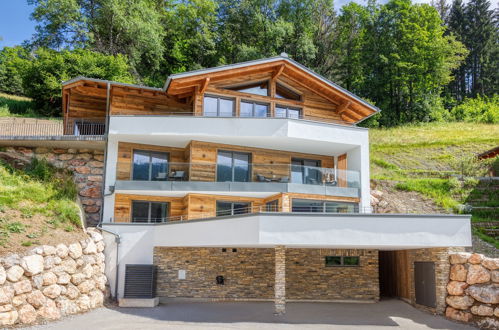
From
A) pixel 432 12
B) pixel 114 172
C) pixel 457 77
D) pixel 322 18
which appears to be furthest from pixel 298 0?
pixel 114 172

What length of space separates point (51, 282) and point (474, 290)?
494 inches

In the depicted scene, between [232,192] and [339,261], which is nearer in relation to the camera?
[232,192]

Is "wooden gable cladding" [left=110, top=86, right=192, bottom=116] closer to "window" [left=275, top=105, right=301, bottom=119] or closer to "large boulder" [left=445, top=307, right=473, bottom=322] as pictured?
"window" [left=275, top=105, right=301, bottom=119]

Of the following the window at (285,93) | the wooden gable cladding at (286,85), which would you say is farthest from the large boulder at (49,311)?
the window at (285,93)

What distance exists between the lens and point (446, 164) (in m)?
31.8

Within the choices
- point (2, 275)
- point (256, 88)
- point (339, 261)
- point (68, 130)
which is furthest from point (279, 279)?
point (68, 130)

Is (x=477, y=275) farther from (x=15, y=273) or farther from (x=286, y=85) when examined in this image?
(x=15, y=273)

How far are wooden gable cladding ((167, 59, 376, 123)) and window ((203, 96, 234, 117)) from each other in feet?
0.91

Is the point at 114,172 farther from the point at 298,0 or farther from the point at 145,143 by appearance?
the point at 298,0

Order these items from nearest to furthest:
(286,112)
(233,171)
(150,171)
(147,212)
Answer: (150,171) < (233,171) < (147,212) < (286,112)

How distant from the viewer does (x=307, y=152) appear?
1953cm

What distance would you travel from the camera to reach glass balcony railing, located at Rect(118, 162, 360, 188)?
17.0 meters

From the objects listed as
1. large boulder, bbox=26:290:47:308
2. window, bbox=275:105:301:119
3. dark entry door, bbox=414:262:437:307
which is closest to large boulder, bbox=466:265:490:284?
dark entry door, bbox=414:262:437:307

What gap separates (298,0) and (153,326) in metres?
41.4
